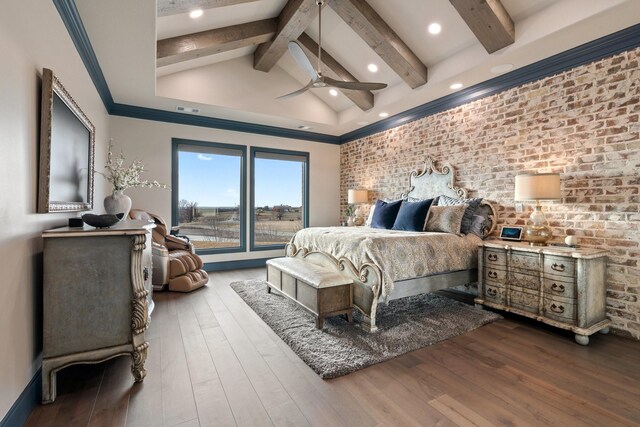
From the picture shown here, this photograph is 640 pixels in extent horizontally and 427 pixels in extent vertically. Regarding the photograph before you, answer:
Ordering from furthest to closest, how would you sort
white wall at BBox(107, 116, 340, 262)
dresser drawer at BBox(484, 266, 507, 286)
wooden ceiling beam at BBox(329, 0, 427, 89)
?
1. white wall at BBox(107, 116, 340, 262)
2. wooden ceiling beam at BBox(329, 0, 427, 89)
3. dresser drawer at BBox(484, 266, 507, 286)

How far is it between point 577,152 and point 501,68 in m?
1.30

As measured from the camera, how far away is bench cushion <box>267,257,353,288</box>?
3018 mm

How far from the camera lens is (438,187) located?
15.7 ft

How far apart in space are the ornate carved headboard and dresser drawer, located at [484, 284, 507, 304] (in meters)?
0.84

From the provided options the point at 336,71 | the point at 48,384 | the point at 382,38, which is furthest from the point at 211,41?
the point at 48,384

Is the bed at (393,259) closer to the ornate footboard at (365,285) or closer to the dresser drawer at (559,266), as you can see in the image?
the ornate footboard at (365,285)

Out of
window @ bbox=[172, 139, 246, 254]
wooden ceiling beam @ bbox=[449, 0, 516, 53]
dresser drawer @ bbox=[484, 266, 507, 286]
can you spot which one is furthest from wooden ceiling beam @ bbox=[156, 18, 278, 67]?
dresser drawer @ bbox=[484, 266, 507, 286]

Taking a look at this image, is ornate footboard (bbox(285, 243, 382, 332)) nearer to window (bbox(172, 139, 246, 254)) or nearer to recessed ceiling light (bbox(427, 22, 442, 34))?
recessed ceiling light (bbox(427, 22, 442, 34))

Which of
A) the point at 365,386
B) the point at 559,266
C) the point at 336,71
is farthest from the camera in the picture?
the point at 336,71

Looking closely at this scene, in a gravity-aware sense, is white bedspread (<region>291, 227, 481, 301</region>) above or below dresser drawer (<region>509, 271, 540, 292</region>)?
above

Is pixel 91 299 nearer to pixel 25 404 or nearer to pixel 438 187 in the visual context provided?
pixel 25 404

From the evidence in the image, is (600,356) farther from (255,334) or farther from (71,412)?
(71,412)

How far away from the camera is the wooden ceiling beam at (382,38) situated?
12.4ft

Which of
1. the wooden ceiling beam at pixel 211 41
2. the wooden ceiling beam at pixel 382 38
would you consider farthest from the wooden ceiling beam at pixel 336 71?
the wooden ceiling beam at pixel 382 38
